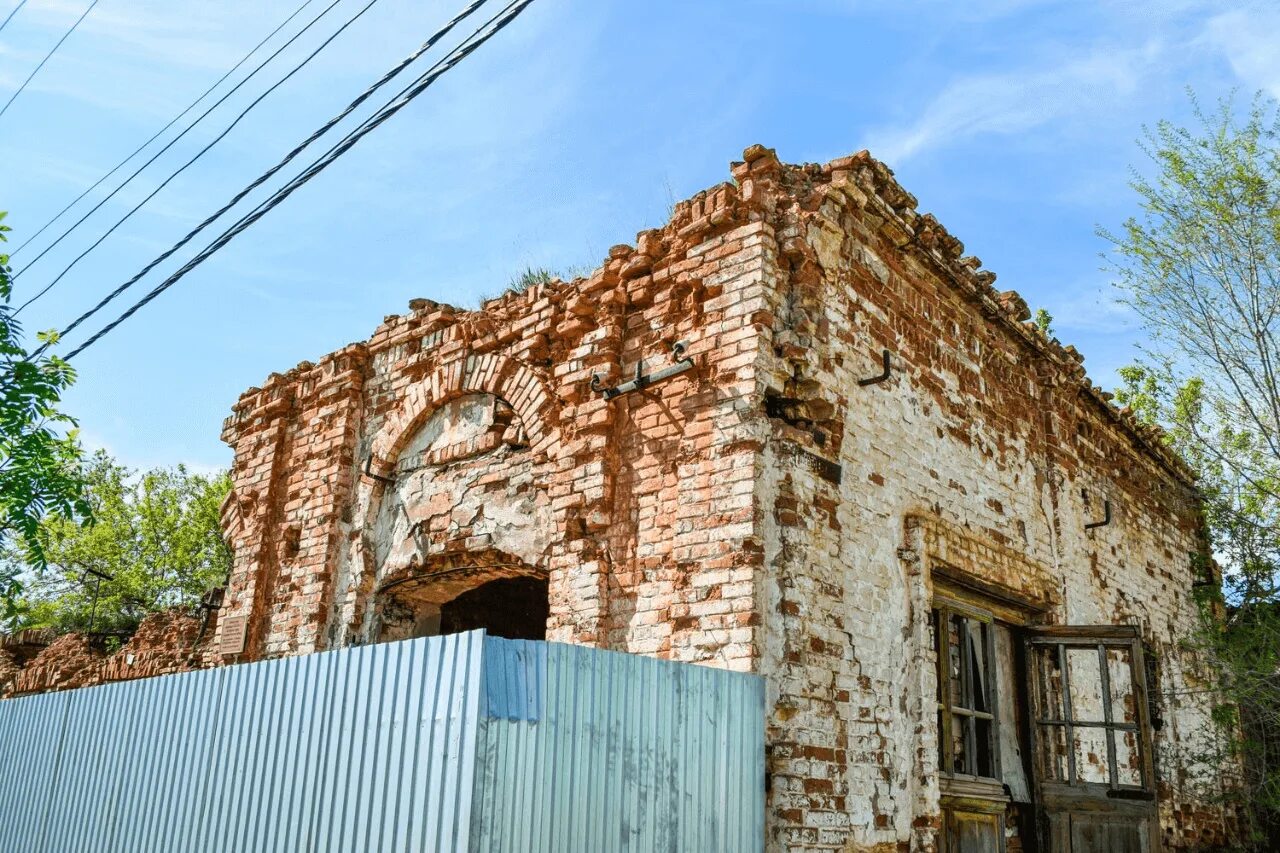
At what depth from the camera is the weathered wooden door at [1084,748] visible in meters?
6.23

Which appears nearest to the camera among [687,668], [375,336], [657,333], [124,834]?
[687,668]

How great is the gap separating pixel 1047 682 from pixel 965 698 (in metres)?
1.12

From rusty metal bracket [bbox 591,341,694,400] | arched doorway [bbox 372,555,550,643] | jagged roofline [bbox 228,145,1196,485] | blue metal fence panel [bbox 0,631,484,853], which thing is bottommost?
blue metal fence panel [bbox 0,631,484,853]

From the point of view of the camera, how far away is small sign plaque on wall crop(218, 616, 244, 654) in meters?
7.42

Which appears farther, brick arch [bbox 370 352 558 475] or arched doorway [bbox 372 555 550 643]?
arched doorway [bbox 372 555 550 643]

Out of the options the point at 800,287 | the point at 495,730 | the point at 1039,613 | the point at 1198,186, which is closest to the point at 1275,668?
the point at 1039,613

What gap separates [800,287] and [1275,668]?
6244 millimetres

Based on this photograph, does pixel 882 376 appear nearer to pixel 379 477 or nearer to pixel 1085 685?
pixel 1085 685

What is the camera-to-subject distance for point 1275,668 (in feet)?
28.5

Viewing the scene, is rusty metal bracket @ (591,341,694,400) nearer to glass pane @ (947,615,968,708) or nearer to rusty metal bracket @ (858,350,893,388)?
rusty metal bracket @ (858,350,893,388)

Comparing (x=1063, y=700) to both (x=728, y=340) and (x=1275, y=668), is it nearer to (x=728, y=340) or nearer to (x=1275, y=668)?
(x=1275, y=668)

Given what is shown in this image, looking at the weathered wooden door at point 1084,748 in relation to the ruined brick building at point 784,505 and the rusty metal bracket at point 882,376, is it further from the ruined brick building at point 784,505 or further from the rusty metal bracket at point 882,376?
the rusty metal bracket at point 882,376

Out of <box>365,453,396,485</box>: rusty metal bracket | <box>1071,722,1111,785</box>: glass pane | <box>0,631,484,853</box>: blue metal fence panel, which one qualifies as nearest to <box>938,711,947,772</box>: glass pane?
<box>1071,722,1111,785</box>: glass pane

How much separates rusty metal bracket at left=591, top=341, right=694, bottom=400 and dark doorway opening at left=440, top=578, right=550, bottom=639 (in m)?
2.65
